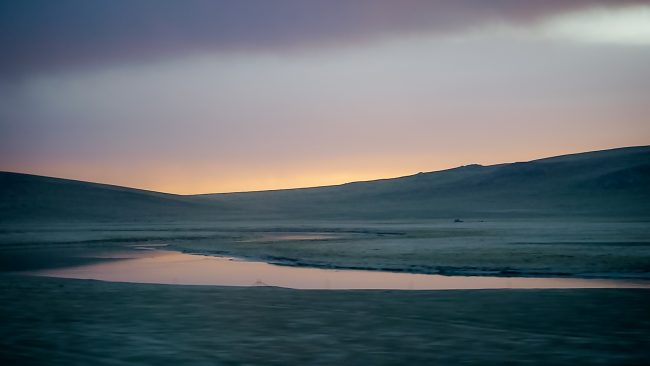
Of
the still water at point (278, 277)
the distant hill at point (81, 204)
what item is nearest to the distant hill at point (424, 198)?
the distant hill at point (81, 204)

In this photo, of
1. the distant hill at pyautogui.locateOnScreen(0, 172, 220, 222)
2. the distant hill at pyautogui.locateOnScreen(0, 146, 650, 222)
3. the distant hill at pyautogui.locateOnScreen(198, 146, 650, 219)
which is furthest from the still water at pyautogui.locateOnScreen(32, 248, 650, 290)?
the distant hill at pyautogui.locateOnScreen(198, 146, 650, 219)

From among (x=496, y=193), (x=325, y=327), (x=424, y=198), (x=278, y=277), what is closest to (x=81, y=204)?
(x=424, y=198)

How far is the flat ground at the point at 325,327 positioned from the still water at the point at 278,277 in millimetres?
4639

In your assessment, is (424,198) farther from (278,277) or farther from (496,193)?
(278,277)

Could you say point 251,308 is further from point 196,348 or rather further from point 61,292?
point 61,292

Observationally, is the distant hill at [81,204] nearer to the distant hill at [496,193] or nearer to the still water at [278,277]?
the distant hill at [496,193]

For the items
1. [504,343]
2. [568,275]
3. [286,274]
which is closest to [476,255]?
[568,275]

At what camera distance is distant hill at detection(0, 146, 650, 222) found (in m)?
104

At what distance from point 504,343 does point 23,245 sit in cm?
4043

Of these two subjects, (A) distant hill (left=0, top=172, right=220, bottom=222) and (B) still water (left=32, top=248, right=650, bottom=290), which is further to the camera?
(A) distant hill (left=0, top=172, right=220, bottom=222)

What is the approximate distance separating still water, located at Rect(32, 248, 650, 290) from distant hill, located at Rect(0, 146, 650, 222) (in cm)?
7156

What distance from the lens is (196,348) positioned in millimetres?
9688

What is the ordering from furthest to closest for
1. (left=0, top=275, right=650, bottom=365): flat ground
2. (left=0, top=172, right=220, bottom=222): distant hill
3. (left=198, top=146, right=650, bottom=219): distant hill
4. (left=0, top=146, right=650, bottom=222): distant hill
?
(left=198, top=146, right=650, bottom=219): distant hill, (left=0, top=146, right=650, bottom=222): distant hill, (left=0, top=172, right=220, bottom=222): distant hill, (left=0, top=275, right=650, bottom=365): flat ground

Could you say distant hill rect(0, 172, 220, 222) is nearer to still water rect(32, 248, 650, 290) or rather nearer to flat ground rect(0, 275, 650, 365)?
still water rect(32, 248, 650, 290)
